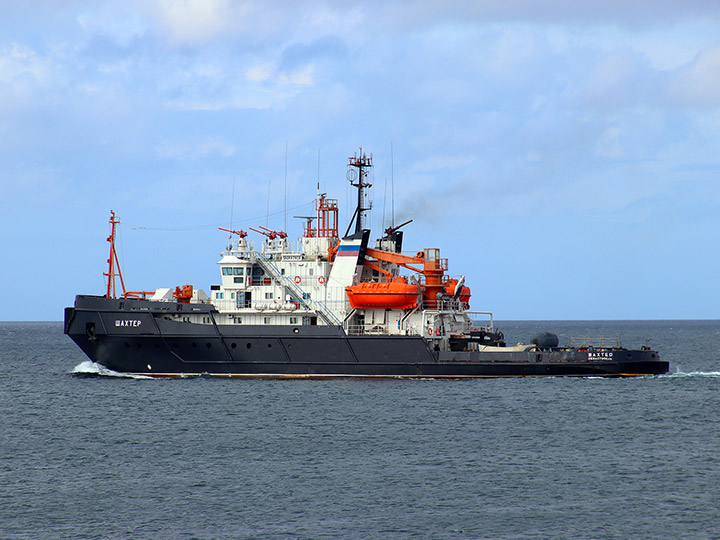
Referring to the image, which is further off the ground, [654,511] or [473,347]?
[473,347]

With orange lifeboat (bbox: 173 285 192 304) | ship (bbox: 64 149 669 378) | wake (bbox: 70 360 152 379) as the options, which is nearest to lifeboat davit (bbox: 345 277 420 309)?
ship (bbox: 64 149 669 378)

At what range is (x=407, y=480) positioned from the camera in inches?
892

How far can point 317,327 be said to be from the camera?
3788cm

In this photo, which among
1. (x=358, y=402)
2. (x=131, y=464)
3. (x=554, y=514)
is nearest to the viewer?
(x=554, y=514)

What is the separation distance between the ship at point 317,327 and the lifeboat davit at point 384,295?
4 cm

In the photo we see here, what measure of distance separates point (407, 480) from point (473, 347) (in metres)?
16.8

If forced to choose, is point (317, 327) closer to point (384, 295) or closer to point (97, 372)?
point (384, 295)

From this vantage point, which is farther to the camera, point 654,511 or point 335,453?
point 335,453

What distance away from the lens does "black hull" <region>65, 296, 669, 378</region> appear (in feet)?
124

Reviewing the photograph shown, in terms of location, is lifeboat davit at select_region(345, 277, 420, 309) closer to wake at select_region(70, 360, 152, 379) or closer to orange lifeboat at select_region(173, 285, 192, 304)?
orange lifeboat at select_region(173, 285, 192, 304)

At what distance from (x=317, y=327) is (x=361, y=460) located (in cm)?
1364

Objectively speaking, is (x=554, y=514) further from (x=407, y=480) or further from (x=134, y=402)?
(x=134, y=402)

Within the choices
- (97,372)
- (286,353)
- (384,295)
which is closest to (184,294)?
(286,353)

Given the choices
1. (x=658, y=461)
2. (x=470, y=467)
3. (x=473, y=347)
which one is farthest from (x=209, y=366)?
(x=658, y=461)
